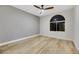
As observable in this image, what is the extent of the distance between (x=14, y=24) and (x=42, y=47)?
5.94 ft

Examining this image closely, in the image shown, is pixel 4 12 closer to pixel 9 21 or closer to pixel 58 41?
pixel 9 21

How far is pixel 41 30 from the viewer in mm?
3350

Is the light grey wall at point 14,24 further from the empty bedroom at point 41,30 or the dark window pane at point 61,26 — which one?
the dark window pane at point 61,26

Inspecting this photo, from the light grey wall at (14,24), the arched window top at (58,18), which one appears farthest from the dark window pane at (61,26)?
the light grey wall at (14,24)

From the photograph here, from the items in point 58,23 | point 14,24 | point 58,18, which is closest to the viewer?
point 58,23

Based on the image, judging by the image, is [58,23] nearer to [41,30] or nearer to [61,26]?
[61,26]

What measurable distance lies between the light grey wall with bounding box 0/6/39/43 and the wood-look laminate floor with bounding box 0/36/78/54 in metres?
0.47

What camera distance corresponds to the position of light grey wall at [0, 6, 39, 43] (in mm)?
3762

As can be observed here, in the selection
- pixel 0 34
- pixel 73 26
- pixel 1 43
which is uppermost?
pixel 73 26

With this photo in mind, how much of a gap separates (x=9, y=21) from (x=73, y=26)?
2635 mm

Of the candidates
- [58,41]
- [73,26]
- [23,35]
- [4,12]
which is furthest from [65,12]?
[4,12]

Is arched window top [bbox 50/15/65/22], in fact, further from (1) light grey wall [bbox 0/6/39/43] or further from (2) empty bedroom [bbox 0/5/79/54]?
(1) light grey wall [bbox 0/6/39/43]

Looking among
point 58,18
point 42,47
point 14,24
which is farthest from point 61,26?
point 14,24

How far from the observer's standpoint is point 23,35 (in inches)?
167
